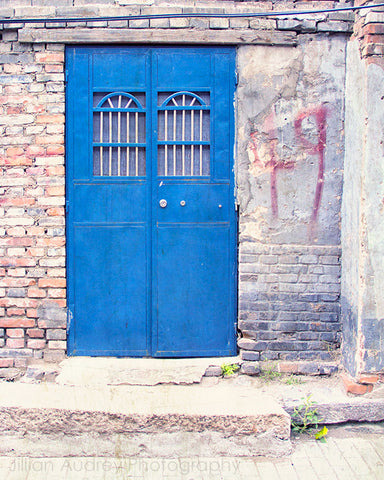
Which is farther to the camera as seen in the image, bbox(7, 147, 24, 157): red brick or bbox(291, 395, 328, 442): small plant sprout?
bbox(7, 147, 24, 157): red brick

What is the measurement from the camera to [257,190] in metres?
3.44

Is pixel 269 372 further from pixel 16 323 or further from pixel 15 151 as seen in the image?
pixel 15 151

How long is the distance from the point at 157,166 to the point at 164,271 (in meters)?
0.86

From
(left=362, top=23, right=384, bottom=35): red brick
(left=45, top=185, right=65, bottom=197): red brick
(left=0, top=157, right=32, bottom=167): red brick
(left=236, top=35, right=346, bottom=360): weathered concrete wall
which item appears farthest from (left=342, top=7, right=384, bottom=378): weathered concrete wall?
(left=0, top=157, right=32, bottom=167): red brick

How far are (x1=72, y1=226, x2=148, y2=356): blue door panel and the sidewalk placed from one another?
0.90 meters

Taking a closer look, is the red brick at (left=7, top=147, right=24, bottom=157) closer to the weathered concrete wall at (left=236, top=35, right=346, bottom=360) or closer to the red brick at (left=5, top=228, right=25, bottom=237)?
the red brick at (left=5, top=228, right=25, bottom=237)

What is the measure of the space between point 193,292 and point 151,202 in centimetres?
81

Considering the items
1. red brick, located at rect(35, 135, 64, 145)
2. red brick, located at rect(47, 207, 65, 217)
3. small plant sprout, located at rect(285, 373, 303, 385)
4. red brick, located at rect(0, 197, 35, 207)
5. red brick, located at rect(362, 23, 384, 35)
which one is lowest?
small plant sprout, located at rect(285, 373, 303, 385)

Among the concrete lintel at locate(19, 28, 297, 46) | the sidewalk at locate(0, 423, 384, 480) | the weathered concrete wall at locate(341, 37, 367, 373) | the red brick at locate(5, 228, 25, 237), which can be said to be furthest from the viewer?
the red brick at locate(5, 228, 25, 237)

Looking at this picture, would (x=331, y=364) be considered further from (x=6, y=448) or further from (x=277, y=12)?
(x=277, y=12)

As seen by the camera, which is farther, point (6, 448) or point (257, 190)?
point (257, 190)

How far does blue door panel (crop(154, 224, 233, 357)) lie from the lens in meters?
3.49

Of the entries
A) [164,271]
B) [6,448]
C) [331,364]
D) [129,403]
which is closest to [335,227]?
[331,364]

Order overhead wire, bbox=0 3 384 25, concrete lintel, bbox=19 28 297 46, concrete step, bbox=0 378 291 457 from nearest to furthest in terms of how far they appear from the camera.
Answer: concrete step, bbox=0 378 291 457 < overhead wire, bbox=0 3 384 25 < concrete lintel, bbox=19 28 297 46
